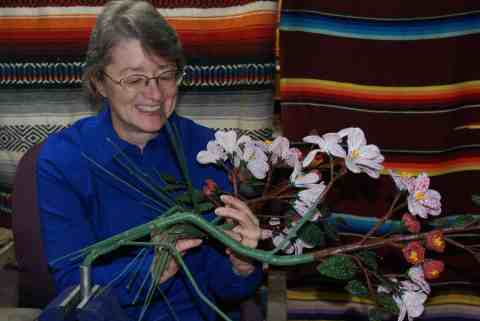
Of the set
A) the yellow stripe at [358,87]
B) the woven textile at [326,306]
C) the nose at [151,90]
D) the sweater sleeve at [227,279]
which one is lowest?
the woven textile at [326,306]

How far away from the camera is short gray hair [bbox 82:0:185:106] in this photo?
1245mm

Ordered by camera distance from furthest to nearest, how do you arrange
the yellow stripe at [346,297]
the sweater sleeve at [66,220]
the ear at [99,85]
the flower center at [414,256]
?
the yellow stripe at [346,297] → the ear at [99,85] → the sweater sleeve at [66,220] → the flower center at [414,256]

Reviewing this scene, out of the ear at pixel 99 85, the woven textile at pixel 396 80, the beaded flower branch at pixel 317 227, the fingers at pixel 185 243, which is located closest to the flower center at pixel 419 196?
the beaded flower branch at pixel 317 227

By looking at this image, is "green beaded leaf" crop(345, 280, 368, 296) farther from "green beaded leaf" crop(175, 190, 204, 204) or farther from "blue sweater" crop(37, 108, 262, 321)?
"blue sweater" crop(37, 108, 262, 321)

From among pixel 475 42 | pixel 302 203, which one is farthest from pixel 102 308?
pixel 475 42

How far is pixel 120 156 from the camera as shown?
1.35 meters

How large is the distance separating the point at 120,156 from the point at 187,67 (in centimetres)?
66

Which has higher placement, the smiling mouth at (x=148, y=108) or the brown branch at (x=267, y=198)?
the smiling mouth at (x=148, y=108)

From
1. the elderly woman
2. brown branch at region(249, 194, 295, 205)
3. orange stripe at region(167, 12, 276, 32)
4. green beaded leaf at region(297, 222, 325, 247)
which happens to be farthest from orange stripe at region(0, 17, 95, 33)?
green beaded leaf at region(297, 222, 325, 247)

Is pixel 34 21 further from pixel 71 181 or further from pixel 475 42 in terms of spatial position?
pixel 475 42

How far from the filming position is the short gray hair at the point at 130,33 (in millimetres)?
1245

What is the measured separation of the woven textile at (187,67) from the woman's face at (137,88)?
1.89 feet

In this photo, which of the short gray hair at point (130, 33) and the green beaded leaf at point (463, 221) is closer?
the green beaded leaf at point (463, 221)

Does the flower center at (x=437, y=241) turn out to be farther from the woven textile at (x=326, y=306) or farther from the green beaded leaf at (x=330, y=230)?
the woven textile at (x=326, y=306)
